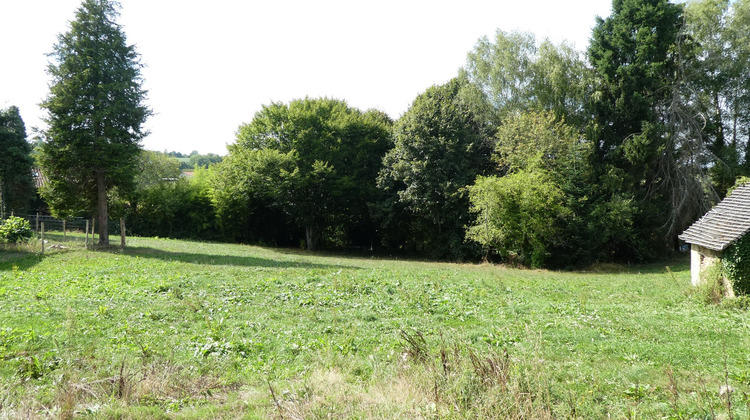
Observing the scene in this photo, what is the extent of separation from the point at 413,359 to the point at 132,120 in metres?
21.6

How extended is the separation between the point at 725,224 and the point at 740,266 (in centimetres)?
201

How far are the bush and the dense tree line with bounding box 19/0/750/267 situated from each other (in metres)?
2.53

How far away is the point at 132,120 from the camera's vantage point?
21328 mm

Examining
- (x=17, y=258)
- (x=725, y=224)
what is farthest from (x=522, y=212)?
(x=17, y=258)

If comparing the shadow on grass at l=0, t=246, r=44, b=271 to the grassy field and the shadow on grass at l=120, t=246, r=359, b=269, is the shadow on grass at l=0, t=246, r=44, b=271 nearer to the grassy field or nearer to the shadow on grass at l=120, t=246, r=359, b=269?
the grassy field

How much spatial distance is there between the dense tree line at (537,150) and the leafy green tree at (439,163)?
10 cm

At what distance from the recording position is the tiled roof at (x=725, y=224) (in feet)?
38.1

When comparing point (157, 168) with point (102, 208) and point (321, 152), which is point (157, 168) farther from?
point (102, 208)

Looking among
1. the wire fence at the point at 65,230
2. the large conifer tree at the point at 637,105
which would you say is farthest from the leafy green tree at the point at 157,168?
the large conifer tree at the point at 637,105

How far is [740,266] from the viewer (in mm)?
11180

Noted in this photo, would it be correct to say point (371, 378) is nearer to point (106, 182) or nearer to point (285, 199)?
point (106, 182)

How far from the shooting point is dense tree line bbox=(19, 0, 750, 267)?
22.6 meters

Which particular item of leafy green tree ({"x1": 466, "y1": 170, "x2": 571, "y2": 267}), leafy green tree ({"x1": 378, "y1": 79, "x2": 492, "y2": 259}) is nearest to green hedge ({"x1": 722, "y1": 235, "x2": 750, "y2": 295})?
leafy green tree ({"x1": 466, "y1": 170, "x2": 571, "y2": 267})

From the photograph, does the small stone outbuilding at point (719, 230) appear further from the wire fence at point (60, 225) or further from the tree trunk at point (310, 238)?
the wire fence at point (60, 225)
